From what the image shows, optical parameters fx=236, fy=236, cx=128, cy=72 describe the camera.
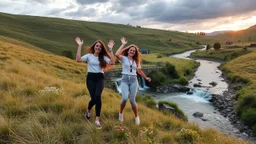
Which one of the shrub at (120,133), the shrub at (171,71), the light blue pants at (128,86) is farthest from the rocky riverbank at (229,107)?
the shrub at (120,133)

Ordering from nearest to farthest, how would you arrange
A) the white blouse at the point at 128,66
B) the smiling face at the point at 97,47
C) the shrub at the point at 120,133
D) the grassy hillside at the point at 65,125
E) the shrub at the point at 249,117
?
1. the grassy hillside at the point at 65,125
2. the shrub at the point at 120,133
3. the smiling face at the point at 97,47
4. the white blouse at the point at 128,66
5. the shrub at the point at 249,117

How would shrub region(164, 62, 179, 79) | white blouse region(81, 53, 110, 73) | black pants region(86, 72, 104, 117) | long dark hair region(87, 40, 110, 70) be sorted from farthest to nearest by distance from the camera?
shrub region(164, 62, 179, 79), long dark hair region(87, 40, 110, 70), white blouse region(81, 53, 110, 73), black pants region(86, 72, 104, 117)

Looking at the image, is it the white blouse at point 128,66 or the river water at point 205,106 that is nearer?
the white blouse at point 128,66

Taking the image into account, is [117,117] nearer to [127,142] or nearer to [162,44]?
[127,142]

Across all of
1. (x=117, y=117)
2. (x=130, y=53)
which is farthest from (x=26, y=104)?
(x=130, y=53)

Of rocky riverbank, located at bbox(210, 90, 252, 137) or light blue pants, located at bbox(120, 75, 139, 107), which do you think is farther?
rocky riverbank, located at bbox(210, 90, 252, 137)

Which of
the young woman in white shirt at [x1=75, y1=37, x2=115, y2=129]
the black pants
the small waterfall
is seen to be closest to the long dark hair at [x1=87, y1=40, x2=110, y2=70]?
the young woman in white shirt at [x1=75, y1=37, x2=115, y2=129]

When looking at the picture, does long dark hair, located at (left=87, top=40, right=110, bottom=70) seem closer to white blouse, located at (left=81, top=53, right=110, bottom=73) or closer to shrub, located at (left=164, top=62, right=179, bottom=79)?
white blouse, located at (left=81, top=53, right=110, bottom=73)

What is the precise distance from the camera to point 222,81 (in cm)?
4722

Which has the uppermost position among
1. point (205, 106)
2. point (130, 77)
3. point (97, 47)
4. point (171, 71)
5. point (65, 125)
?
point (97, 47)

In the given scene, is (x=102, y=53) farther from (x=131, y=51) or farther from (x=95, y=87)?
(x=95, y=87)

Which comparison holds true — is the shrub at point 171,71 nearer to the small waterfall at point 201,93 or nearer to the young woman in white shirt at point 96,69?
the small waterfall at point 201,93

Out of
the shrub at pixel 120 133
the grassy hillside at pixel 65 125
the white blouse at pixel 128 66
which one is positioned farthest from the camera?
the white blouse at pixel 128 66

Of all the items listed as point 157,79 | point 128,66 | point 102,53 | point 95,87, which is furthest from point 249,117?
point 157,79
